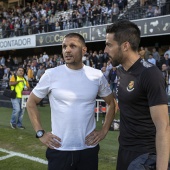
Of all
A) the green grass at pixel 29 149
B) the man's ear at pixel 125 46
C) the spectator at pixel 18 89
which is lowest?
the green grass at pixel 29 149

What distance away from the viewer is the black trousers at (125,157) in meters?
2.21

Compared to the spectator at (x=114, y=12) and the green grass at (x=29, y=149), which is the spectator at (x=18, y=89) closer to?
the green grass at (x=29, y=149)

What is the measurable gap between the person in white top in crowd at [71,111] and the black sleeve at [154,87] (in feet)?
2.32

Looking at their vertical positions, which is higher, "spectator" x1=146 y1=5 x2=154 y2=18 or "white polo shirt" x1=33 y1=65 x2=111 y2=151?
"spectator" x1=146 y1=5 x2=154 y2=18

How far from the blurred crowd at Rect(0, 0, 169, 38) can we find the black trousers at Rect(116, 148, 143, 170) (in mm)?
13148

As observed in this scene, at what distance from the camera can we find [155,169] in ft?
6.33

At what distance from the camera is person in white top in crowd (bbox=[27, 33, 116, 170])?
8.36 feet

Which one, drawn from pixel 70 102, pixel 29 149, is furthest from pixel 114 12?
pixel 70 102

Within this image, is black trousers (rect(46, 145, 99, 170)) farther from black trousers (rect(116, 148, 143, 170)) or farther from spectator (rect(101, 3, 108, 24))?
spectator (rect(101, 3, 108, 24))

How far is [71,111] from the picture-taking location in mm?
2547

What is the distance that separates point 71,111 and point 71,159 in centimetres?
42

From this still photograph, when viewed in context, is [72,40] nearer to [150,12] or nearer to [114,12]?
[150,12]

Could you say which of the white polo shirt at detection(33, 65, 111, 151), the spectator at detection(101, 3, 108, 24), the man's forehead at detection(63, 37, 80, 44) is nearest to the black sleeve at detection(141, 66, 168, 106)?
the white polo shirt at detection(33, 65, 111, 151)

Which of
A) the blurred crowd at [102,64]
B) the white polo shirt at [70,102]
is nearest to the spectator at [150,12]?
the blurred crowd at [102,64]
